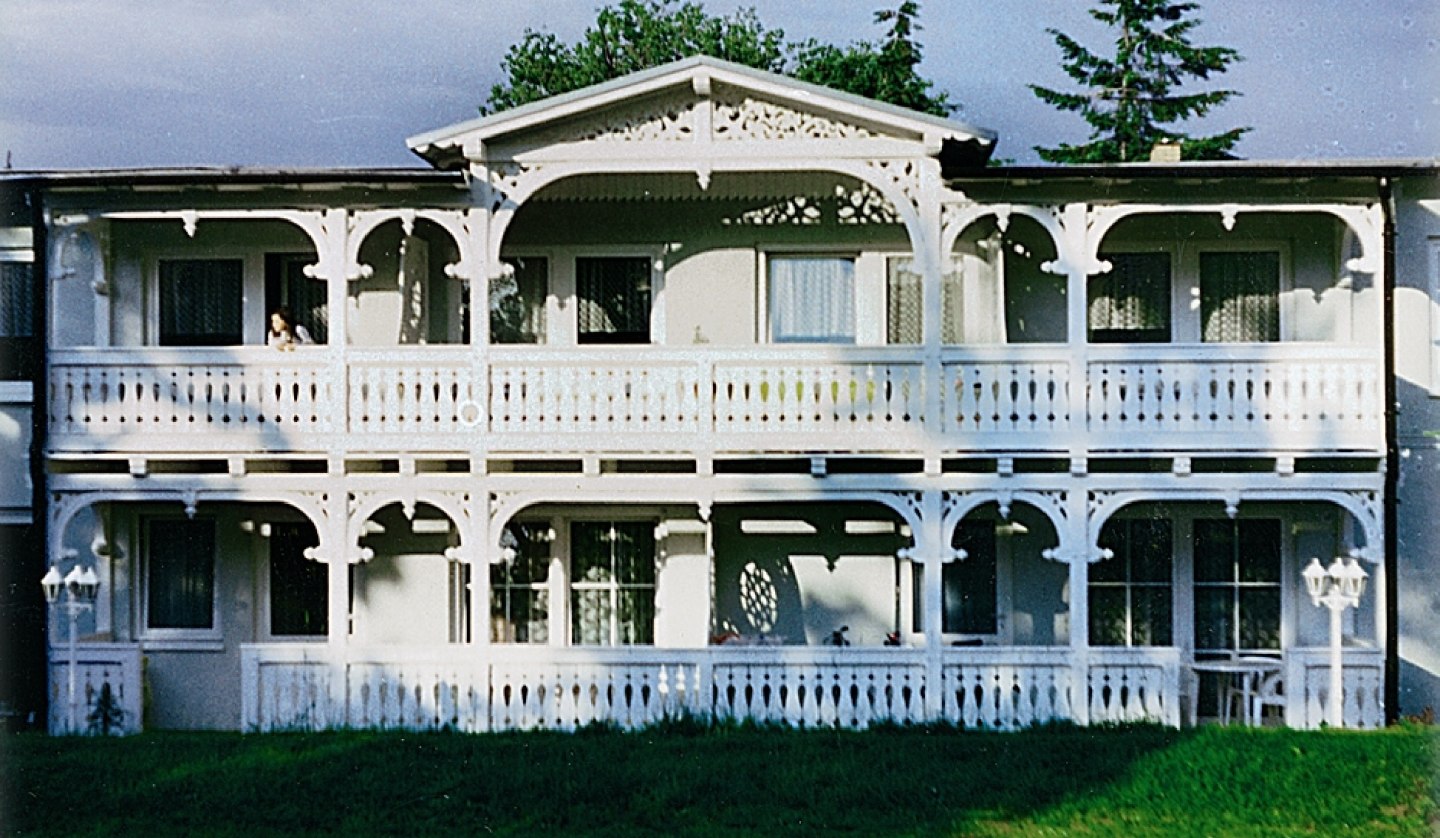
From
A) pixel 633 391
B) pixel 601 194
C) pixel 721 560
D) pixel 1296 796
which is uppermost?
pixel 601 194

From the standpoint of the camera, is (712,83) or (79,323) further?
(79,323)

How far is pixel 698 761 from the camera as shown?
16938mm

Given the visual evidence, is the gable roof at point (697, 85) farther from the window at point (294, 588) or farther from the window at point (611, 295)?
the window at point (294, 588)

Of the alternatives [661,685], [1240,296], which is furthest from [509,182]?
[1240,296]

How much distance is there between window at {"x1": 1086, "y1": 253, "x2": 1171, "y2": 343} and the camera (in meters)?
21.3

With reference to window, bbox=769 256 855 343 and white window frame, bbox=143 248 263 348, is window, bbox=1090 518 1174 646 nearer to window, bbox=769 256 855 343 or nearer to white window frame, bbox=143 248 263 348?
window, bbox=769 256 855 343

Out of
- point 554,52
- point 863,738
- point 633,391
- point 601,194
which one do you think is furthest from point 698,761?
point 554,52

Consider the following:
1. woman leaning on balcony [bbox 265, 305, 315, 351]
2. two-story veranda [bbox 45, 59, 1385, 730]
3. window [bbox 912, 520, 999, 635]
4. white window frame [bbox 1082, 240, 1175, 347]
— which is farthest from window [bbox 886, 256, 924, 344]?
woman leaning on balcony [bbox 265, 305, 315, 351]

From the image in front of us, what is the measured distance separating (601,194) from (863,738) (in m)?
7.36

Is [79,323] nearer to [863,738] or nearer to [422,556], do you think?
[422,556]

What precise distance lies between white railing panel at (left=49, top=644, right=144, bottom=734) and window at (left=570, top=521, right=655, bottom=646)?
5362 mm

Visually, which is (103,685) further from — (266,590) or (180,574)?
(266,590)

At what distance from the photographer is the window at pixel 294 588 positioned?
2150 centimetres

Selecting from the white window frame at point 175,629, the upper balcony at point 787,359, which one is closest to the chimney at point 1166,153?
the upper balcony at point 787,359
